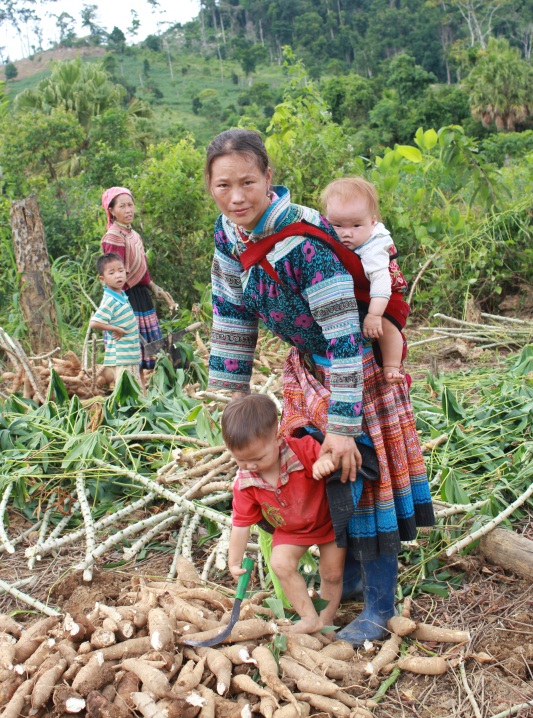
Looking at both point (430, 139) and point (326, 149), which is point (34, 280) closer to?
point (326, 149)

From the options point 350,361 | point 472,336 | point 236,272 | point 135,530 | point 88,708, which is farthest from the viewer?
Result: point 472,336

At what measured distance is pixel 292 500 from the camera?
1882 millimetres

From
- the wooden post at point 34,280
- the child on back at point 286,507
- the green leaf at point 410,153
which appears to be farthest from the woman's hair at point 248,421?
the green leaf at point 410,153

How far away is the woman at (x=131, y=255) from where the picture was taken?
425 cm

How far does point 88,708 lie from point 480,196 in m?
5.49

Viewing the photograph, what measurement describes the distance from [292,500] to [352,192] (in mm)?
817

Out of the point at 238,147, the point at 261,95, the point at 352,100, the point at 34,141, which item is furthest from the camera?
the point at 261,95

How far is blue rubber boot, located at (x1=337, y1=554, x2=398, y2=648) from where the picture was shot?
1986 mm

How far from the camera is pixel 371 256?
1793mm

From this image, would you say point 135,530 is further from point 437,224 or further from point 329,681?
point 437,224

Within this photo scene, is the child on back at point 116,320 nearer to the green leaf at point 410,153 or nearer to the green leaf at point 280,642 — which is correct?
the green leaf at point 280,642

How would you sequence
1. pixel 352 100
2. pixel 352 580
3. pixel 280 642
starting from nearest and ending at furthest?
pixel 280 642 < pixel 352 580 < pixel 352 100

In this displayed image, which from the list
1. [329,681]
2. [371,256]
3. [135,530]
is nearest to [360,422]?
[371,256]

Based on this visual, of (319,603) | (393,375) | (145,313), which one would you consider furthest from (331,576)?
(145,313)
